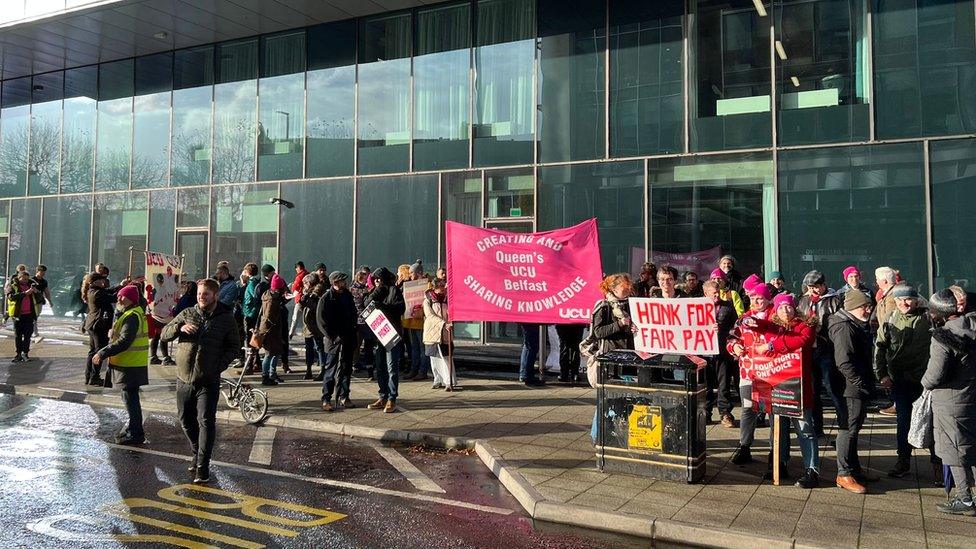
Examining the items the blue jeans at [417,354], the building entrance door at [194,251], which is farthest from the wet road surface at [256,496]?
the building entrance door at [194,251]

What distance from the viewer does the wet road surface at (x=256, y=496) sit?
532cm

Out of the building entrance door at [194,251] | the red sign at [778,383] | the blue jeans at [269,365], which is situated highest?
the building entrance door at [194,251]

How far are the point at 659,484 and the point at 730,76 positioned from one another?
378 inches

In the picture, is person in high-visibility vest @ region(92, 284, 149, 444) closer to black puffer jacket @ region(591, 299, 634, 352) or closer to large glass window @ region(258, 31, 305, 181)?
black puffer jacket @ region(591, 299, 634, 352)

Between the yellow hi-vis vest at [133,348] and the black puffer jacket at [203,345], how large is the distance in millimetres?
1603

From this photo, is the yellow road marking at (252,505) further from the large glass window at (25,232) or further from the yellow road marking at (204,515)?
the large glass window at (25,232)

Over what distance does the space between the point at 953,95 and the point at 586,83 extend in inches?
260

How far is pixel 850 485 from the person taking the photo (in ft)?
21.1

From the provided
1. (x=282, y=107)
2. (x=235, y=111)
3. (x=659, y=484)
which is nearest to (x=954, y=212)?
(x=659, y=484)

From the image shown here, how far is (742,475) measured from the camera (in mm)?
6953

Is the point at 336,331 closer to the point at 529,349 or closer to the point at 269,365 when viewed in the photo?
the point at 269,365

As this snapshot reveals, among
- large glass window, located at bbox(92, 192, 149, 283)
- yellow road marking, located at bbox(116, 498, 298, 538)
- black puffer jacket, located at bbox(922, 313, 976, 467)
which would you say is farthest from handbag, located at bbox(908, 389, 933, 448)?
large glass window, located at bbox(92, 192, 149, 283)

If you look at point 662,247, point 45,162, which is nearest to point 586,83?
point 662,247

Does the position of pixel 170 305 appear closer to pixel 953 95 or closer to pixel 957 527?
pixel 957 527
